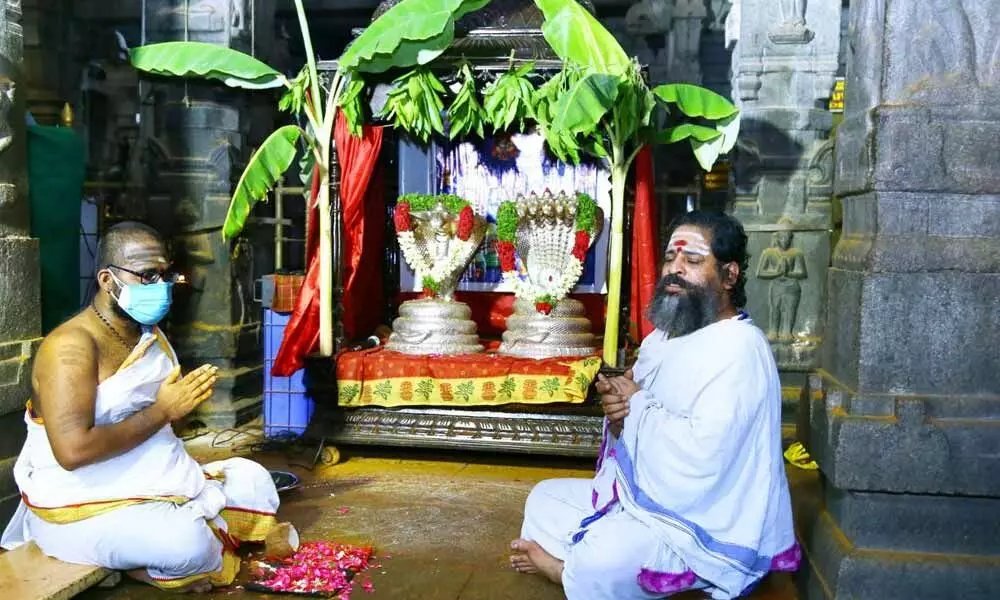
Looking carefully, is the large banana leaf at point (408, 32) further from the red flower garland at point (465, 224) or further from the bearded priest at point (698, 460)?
the bearded priest at point (698, 460)

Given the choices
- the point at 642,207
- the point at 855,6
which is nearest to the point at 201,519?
the point at 855,6

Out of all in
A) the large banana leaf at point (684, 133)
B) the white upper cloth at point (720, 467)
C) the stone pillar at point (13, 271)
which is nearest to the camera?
the white upper cloth at point (720, 467)

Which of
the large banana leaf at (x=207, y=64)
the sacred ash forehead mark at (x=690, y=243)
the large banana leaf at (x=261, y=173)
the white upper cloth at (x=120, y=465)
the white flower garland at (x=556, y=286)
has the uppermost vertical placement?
the large banana leaf at (x=207, y=64)

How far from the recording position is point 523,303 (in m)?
6.78

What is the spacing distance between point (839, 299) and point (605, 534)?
1207mm

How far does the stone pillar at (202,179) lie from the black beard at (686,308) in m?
4.46

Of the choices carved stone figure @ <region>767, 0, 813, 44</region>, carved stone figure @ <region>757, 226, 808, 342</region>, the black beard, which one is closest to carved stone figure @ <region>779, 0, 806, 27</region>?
carved stone figure @ <region>767, 0, 813, 44</region>

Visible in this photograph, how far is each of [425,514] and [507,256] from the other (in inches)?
97.4

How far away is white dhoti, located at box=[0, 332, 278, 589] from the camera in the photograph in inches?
140

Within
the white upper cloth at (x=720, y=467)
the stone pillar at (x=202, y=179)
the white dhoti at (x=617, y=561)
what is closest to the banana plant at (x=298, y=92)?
the stone pillar at (x=202, y=179)

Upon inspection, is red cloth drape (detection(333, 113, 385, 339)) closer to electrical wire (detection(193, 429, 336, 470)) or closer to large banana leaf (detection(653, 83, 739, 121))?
electrical wire (detection(193, 429, 336, 470))

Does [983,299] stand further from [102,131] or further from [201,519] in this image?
[102,131]

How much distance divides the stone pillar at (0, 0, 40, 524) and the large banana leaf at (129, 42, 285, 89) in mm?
1971

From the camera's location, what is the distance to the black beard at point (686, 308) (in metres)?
3.41
